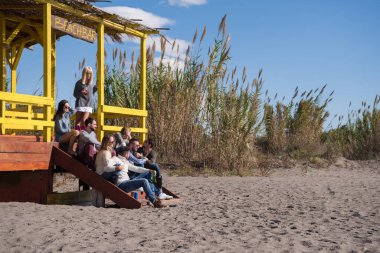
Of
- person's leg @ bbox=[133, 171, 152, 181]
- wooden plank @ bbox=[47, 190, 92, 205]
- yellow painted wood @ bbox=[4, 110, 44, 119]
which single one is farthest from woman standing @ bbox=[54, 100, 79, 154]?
yellow painted wood @ bbox=[4, 110, 44, 119]

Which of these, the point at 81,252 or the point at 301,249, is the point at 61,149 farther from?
the point at 301,249

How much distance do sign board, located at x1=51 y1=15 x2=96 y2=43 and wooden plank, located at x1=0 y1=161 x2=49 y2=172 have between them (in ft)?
7.38

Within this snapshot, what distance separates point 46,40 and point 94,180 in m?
2.33

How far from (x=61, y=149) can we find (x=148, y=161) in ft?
4.92

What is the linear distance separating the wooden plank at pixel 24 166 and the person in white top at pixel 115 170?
817 mm

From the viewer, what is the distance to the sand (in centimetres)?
514

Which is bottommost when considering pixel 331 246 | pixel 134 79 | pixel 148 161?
pixel 331 246

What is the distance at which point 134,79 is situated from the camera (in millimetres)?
14195

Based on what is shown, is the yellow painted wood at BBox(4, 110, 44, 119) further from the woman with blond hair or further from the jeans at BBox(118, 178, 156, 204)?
the jeans at BBox(118, 178, 156, 204)

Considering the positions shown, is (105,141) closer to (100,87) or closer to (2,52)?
(100,87)

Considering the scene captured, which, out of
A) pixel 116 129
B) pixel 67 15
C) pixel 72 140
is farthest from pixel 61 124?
pixel 67 15

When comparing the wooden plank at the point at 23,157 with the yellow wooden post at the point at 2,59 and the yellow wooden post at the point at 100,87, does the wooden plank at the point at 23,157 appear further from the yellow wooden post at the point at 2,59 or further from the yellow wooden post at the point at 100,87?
the yellow wooden post at the point at 2,59

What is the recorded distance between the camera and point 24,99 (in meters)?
7.88

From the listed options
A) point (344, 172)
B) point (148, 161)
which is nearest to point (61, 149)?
point (148, 161)
